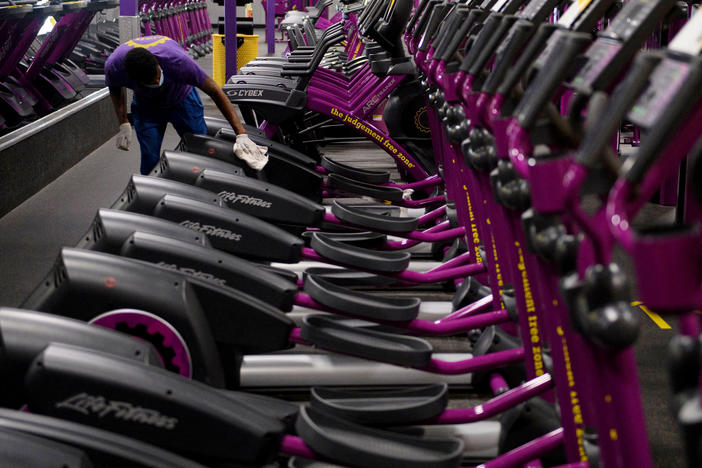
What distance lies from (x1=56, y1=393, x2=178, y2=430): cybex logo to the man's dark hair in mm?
2606

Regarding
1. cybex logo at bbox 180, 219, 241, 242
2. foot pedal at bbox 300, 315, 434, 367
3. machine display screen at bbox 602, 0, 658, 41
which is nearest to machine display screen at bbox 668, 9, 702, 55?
machine display screen at bbox 602, 0, 658, 41

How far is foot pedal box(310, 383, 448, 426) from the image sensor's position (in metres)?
2.58

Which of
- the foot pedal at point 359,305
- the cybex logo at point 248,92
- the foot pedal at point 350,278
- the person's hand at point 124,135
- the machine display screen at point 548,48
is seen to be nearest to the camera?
the machine display screen at point 548,48

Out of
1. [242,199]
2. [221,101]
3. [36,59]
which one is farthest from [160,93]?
[36,59]

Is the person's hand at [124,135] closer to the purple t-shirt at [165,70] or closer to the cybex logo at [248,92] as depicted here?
the purple t-shirt at [165,70]

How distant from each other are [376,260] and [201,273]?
103 cm

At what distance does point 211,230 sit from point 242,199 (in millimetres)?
598

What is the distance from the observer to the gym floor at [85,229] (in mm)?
3135

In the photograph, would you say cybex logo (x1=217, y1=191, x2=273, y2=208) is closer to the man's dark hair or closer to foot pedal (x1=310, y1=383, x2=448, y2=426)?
the man's dark hair

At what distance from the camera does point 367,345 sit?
9.37 ft

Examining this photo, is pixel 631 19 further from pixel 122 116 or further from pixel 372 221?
pixel 122 116

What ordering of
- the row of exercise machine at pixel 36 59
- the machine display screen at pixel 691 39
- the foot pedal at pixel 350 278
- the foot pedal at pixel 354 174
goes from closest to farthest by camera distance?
the machine display screen at pixel 691 39
the foot pedal at pixel 350 278
the foot pedal at pixel 354 174
the row of exercise machine at pixel 36 59

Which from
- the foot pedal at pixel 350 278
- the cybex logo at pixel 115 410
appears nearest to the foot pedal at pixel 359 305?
the foot pedal at pixel 350 278

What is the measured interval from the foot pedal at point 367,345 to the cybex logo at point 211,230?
0.58 meters
